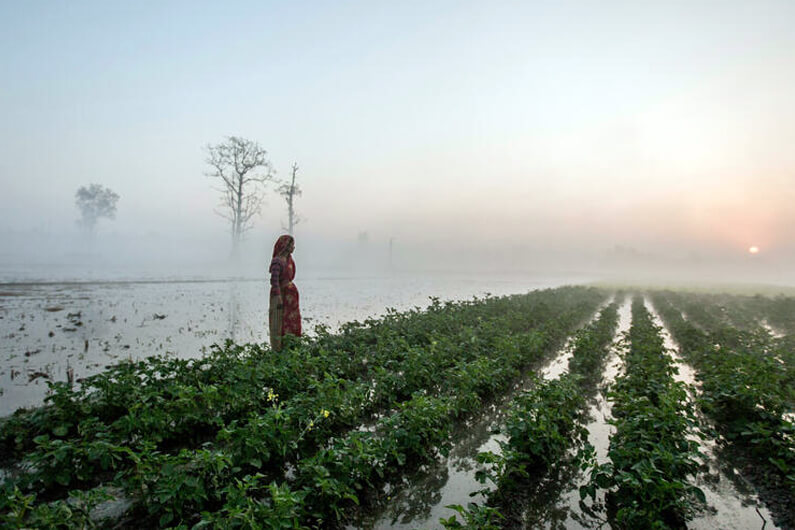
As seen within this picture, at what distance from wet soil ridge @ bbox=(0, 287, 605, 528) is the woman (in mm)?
999

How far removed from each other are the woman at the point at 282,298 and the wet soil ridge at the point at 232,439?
3.28 feet

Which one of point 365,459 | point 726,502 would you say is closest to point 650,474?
point 726,502

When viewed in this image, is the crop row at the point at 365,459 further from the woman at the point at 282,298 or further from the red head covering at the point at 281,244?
the red head covering at the point at 281,244

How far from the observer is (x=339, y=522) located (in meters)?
3.84

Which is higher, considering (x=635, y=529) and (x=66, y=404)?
(x=66, y=404)

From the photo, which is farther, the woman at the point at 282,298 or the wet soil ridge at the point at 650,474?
the woman at the point at 282,298

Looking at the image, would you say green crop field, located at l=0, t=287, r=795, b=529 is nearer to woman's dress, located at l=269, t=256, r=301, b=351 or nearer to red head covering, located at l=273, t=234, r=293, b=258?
woman's dress, located at l=269, t=256, r=301, b=351

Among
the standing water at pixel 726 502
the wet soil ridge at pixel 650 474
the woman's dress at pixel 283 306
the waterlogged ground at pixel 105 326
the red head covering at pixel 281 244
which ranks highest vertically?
the red head covering at pixel 281 244

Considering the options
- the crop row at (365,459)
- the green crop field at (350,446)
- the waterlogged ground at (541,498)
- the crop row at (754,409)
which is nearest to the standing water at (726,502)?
the waterlogged ground at (541,498)

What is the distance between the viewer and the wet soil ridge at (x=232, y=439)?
3451 mm

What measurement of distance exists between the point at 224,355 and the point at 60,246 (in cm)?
17124

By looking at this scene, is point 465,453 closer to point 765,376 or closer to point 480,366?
point 480,366

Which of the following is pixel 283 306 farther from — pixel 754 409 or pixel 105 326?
pixel 754 409

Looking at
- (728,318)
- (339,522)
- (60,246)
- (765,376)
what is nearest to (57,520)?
(339,522)
